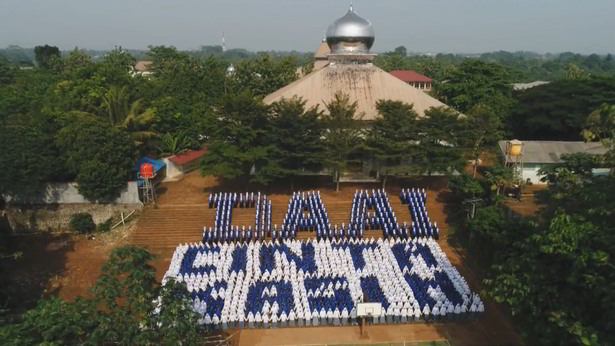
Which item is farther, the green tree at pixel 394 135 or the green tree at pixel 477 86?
the green tree at pixel 477 86

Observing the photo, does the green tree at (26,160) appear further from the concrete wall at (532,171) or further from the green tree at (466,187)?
the concrete wall at (532,171)

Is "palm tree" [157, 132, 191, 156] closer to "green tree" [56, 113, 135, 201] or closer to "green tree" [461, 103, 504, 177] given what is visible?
"green tree" [56, 113, 135, 201]

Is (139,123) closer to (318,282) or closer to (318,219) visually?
(318,219)

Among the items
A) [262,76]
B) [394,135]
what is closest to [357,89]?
[394,135]

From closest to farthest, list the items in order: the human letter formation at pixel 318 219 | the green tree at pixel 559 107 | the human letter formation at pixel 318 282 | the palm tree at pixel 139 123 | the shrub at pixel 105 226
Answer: the human letter formation at pixel 318 282, the human letter formation at pixel 318 219, the shrub at pixel 105 226, the palm tree at pixel 139 123, the green tree at pixel 559 107

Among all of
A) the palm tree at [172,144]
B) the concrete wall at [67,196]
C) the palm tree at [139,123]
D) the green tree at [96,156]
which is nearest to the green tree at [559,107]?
the palm tree at [172,144]

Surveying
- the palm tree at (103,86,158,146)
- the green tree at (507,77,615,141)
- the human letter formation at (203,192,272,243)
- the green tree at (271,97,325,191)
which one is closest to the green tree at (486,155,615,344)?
the human letter formation at (203,192,272,243)
